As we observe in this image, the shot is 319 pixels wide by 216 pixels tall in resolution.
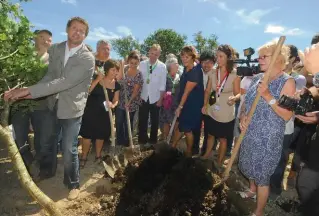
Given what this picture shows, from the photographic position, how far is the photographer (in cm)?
247

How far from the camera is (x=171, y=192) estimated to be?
324 cm

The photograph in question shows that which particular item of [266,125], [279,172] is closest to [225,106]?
[279,172]

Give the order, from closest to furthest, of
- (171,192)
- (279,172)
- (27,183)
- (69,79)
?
(27,183) < (171,192) < (69,79) < (279,172)

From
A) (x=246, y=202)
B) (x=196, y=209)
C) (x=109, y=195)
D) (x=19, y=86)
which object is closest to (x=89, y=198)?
(x=109, y=195)

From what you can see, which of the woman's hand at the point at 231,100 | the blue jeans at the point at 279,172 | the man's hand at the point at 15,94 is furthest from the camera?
the woman's hand at the point at 231,100

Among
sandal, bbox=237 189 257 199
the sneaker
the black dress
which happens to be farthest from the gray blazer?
sandal, bbox=237 189 257 199

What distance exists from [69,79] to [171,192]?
5.92ft

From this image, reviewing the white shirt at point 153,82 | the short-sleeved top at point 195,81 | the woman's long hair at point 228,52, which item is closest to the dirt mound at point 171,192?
the short-sleeved top at point 195,81

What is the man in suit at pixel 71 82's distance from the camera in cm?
340

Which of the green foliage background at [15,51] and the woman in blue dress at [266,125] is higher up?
the green foliage background at [15,51]

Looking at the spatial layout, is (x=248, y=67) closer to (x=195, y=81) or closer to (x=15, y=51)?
(x=195, y=81)

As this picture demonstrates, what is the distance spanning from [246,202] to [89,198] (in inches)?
76.5

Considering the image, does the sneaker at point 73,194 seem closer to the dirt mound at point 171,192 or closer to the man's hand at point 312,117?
the dirt mound at point 171,192

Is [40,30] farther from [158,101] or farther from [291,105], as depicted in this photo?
[291,105]
